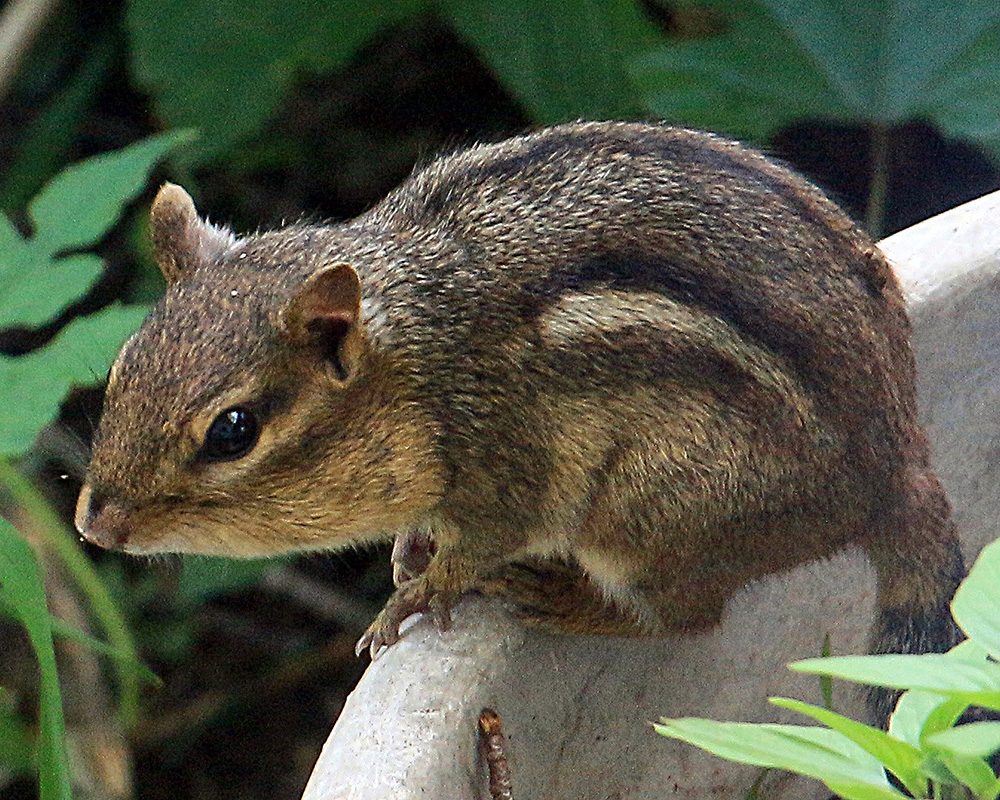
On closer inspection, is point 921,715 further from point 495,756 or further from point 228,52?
point 228,52

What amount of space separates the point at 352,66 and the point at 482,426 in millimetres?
2134

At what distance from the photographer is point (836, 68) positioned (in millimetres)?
2539

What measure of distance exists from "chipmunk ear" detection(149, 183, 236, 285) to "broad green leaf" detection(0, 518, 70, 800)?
372 millimetres

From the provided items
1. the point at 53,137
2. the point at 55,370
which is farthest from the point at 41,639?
the point at 53,137

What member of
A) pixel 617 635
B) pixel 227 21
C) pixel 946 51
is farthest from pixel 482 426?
pixel 227 21

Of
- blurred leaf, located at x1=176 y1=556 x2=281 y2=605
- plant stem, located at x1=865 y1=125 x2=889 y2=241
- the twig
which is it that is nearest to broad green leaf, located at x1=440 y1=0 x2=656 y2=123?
plant stem, located at x1=865 y1=125 x2=889 y2=241

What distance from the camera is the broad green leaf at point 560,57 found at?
9.41 ft

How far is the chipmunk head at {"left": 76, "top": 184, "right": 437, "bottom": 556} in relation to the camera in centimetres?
156

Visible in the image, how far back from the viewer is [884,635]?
5.57 feet

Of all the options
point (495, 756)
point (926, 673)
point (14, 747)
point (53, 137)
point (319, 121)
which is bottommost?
point (14, 747)

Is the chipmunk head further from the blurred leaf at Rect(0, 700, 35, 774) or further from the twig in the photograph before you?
the blurred leaf at Rect(0, 700, 35, 774)

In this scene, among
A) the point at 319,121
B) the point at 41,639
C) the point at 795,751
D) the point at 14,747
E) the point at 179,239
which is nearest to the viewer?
the point at 795,751

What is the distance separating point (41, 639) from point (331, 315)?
0.43 m

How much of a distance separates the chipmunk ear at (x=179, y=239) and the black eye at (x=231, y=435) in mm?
244
